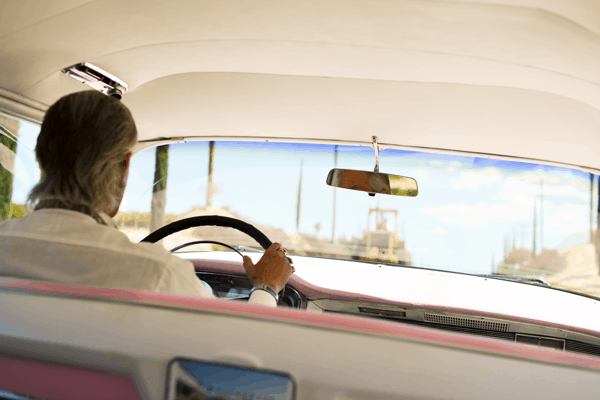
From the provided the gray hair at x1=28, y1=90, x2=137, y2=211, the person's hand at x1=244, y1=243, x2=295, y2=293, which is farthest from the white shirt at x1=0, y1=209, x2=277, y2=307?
the person's hand at x1=244, y1=243, x2=295, y2=293

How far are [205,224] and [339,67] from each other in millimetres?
1410

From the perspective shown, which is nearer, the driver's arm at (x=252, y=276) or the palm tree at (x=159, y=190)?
the driver's arm at (x=252, y=276)

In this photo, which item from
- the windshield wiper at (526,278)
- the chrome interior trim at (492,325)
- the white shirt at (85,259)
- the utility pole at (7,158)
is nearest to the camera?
the white shirt at (85,259)

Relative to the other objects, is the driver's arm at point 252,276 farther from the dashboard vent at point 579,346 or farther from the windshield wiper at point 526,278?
the windshield wiper at point 526,278

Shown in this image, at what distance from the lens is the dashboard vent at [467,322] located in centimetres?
256

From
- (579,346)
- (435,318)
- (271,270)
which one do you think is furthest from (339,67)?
(579,346)

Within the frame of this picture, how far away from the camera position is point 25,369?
892mm

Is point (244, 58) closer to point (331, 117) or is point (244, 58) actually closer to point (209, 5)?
point (209, 5)

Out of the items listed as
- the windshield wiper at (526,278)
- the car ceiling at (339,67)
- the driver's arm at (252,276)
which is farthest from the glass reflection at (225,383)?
the windshield wiper at (526,278)

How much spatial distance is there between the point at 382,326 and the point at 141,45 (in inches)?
96.0

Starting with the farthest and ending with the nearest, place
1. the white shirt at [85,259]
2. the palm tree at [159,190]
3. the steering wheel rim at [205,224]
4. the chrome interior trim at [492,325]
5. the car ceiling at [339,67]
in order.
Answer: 1. the palm tree at [159,190]
2. the chrome interior trim at [492,325]
3. the steering wheel rim at [205,224]
4. the car ceiling at [339,67]
5. the white shirt at [85,259]

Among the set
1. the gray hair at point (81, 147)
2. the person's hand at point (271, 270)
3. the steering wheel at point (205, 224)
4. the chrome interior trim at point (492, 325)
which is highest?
the gray hair at point (81, 147)

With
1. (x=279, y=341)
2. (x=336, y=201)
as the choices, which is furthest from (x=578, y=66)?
(x=336, y=201)

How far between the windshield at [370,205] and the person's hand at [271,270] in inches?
25.4
